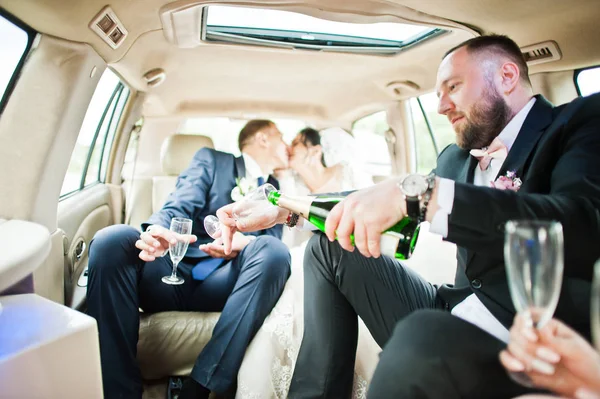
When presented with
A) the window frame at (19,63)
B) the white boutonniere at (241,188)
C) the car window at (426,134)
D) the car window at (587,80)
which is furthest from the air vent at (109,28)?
the car window at (426,134)

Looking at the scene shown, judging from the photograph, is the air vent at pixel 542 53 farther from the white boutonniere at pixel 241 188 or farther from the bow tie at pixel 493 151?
the white boutonniere at pixel 241 188

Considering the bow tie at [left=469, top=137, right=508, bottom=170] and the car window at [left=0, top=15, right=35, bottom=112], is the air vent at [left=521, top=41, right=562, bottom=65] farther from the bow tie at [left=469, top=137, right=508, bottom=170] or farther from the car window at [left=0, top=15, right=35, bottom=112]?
the car window at [left=0, top=15, right=35, bottom=112]

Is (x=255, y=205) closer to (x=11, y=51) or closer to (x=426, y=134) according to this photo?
(x=11, y=51)

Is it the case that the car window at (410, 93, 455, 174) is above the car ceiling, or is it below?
below

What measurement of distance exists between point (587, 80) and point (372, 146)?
77.5 inches

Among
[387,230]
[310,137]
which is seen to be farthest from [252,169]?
[387,230]

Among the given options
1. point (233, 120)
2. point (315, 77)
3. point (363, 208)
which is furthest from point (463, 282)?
point (233, 120)

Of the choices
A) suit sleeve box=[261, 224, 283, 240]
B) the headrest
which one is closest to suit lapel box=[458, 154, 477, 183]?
suit sleeve box=[261, 224, 283, 240]

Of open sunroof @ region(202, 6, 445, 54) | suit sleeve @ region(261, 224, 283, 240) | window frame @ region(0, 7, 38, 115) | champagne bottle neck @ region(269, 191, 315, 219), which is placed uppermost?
open sunroof @ region(202, 6, 445, 54)

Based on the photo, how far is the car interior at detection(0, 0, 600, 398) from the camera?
47.1 inches

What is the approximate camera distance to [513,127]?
4.67 ft

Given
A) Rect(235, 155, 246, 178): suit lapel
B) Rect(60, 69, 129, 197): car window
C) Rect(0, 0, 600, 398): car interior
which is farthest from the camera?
Rect(235, 155, 246, 178): suit lapel

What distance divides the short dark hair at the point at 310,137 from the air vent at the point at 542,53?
169 centimetres

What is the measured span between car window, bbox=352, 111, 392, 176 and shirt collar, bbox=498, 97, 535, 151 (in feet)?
6.87
